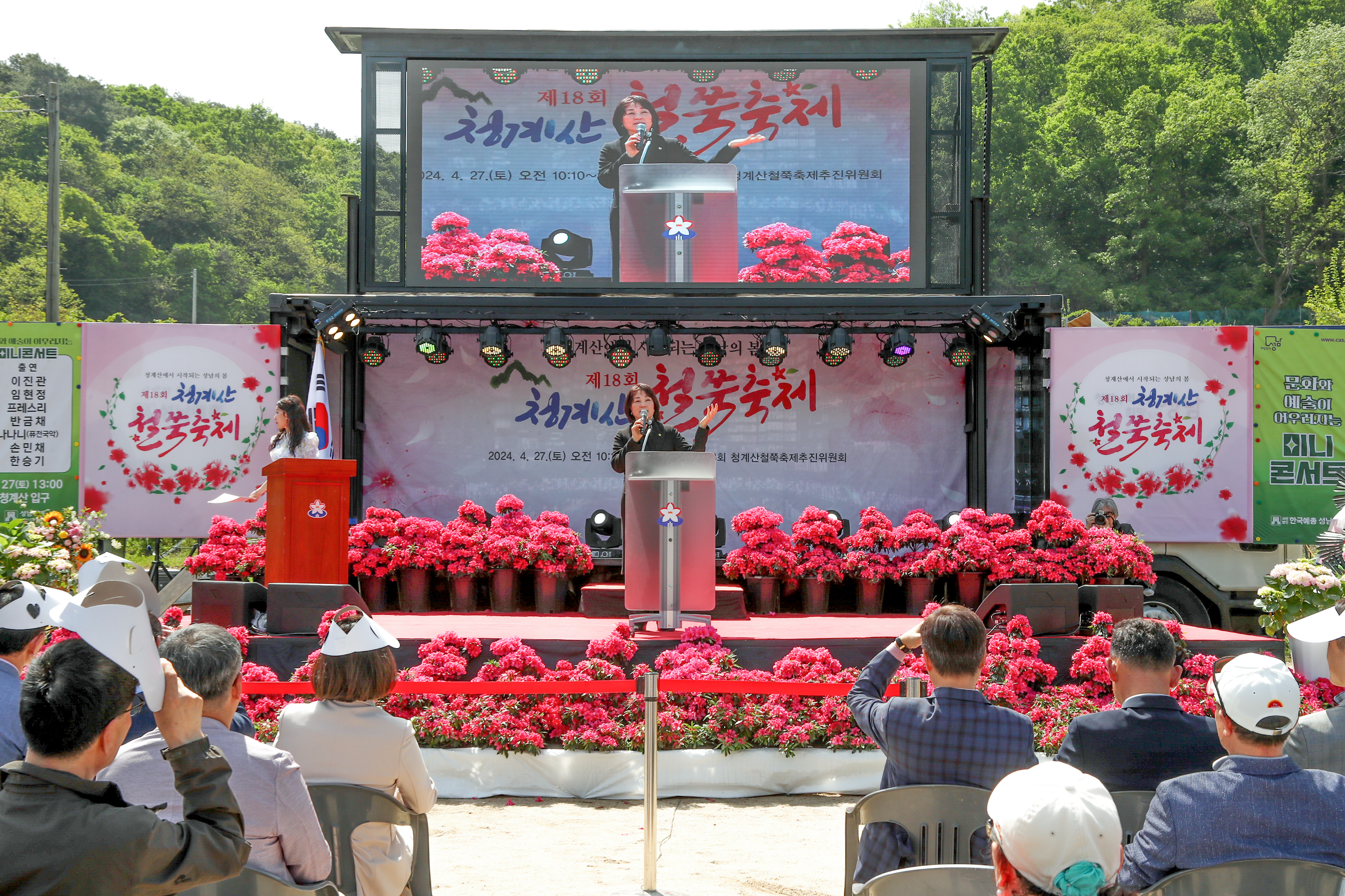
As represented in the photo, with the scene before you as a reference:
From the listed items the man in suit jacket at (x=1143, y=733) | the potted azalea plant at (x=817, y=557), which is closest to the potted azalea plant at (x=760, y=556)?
the potted azalea plant at (x=817, y=557)

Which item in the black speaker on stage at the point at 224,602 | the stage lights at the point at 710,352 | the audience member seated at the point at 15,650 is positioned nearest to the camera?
the audience member seated at the point at 15,650

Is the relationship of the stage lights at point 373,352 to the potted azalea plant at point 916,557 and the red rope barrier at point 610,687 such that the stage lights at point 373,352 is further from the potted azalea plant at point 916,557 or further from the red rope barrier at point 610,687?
the red rope barrier at point 610,687

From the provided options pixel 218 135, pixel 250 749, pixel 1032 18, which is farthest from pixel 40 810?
pixel 218 135

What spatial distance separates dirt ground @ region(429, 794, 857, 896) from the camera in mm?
4707

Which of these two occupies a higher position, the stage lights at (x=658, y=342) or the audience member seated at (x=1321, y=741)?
the stage lights at (x=658, y=342)

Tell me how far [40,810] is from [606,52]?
9.92m

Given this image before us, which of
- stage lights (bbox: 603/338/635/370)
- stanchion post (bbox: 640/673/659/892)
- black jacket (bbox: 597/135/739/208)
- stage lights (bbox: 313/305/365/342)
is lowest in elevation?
stanchion post (bbox: 640/673/659/892)

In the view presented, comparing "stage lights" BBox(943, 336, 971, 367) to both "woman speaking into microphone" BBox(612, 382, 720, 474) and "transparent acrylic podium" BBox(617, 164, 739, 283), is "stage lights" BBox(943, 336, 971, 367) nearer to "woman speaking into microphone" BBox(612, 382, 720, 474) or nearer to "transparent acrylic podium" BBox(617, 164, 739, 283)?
"transparent acrylic podium" BBox(617, 164, 739, 283)

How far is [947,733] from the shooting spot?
3.05 meters

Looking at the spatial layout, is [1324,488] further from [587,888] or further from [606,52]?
[587,888]

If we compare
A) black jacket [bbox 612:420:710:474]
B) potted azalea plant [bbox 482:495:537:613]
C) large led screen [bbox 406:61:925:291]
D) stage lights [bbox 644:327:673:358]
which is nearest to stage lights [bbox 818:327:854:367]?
large led screen [bbox 406:61:925:291]

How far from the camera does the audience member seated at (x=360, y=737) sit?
308 cm

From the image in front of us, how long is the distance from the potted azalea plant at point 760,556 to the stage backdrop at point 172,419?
4403 millimetres

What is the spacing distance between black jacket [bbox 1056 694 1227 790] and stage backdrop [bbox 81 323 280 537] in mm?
8436
